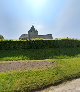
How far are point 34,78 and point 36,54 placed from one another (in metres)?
9.84

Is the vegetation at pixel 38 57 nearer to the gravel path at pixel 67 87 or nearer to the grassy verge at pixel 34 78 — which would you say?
the grassy verge at pixel 34 78

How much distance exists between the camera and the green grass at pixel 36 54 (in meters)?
19.3

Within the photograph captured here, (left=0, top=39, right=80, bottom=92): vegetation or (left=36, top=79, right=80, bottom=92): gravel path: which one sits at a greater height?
(left=0, top=39, right=80, bottom=92): vegetation

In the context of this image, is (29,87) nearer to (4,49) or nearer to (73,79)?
(73,79)

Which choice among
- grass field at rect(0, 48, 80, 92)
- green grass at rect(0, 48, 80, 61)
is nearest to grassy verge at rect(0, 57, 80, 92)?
grass field at rect(0, 48, 80, 92)

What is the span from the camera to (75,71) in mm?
12922

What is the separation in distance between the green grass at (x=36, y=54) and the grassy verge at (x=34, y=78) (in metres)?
6.31

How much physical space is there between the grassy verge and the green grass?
20.7ft

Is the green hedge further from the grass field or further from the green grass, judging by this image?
the grass field

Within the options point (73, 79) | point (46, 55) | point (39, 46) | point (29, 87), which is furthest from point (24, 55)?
point (29, 87)

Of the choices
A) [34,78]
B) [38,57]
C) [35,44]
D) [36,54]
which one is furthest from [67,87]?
[35,44]

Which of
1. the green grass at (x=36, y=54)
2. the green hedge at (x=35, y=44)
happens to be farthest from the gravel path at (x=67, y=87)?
the green hedge at (x=35, y=44)

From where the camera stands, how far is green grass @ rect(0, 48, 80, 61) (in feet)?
63.5

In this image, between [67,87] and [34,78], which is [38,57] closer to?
[34,78]
